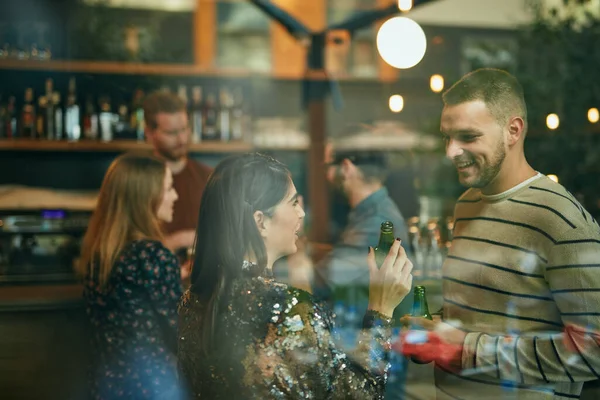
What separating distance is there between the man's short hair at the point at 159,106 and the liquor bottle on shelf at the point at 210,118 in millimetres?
1009

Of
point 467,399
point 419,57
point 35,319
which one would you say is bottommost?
point 35,319

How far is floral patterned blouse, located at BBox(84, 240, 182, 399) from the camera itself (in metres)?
2.34

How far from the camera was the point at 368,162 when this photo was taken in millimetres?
3402

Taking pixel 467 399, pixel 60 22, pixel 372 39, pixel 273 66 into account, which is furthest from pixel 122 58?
pixel 467 399

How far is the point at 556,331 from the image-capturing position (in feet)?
5.62

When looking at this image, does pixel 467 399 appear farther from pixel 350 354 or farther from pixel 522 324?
pixel 350 354

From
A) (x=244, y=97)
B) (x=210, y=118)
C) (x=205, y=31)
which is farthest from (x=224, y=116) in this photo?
(x=205, y=31)

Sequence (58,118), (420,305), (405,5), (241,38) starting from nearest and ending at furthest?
(420,305) < (405,5) < (58,118) < (241,38)

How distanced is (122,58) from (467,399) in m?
3.35

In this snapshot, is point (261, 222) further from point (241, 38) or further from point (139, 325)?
point (241, 38)

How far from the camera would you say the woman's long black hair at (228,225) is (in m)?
1.63

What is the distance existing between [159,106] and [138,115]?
3.10ft

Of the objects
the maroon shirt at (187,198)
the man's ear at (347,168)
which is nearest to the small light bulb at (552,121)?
the man's ear at (347,168)

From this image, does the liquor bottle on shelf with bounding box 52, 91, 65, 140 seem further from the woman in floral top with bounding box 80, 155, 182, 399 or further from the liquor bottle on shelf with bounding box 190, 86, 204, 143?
the woman in floral top with bounding box 80, 155, 182, 399
